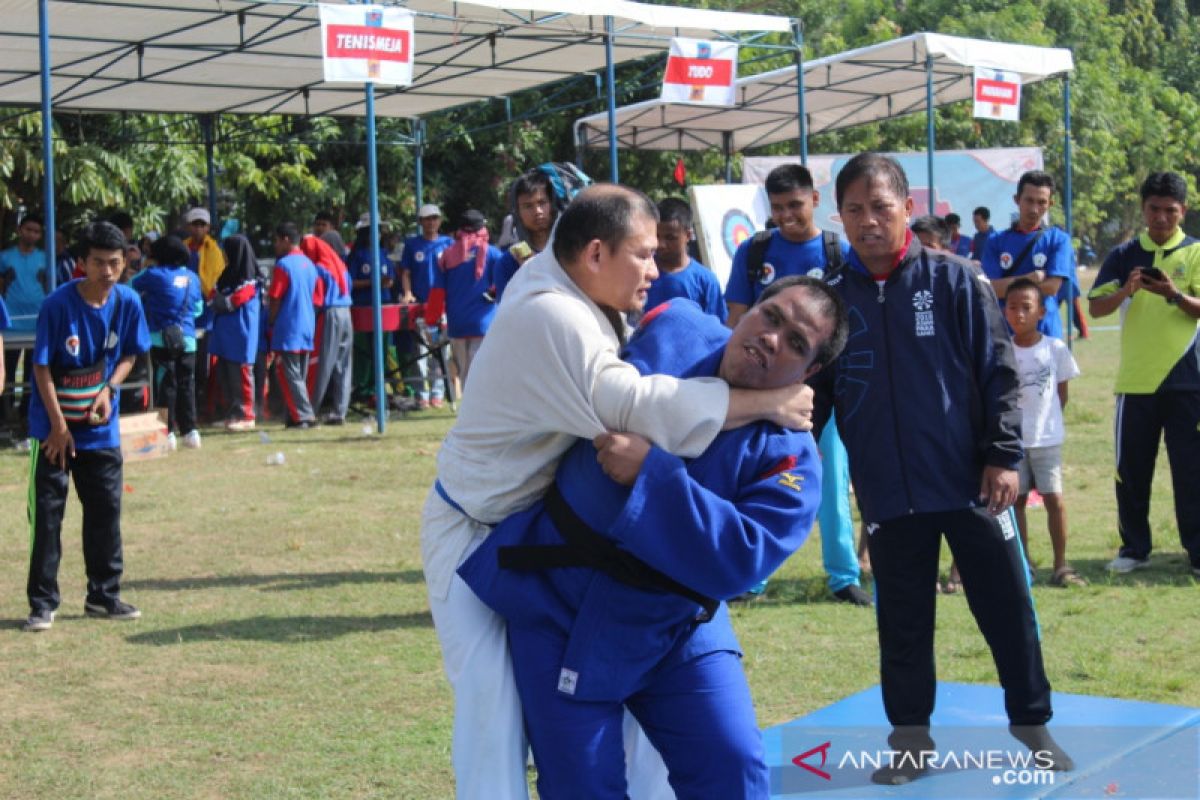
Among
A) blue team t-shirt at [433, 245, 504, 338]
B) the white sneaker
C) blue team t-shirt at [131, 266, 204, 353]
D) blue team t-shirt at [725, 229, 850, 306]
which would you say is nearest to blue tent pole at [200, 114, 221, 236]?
blue team t-shirt at [131, 266, 204, 353]

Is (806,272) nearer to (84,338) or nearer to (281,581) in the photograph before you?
(84,338)

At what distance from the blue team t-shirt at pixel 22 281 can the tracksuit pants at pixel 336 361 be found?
3.07 m

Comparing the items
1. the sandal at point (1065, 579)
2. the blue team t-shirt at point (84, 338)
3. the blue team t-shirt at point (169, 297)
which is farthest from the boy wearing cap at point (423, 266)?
the sandal at point (1065, 579)

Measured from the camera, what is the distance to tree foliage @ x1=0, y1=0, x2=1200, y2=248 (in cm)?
2091

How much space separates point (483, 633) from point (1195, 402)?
6167 mm

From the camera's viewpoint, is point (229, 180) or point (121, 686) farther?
point (229, 180)

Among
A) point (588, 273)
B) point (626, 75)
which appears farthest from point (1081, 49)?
point (588, 273)

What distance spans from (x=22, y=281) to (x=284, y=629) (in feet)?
32.9

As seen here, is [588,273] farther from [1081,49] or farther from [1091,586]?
[1081,49]

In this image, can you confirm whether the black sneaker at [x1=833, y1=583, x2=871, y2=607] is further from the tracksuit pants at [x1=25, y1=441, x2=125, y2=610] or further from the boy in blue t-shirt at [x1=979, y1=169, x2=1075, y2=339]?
the tracksuit pants at [x1=25, y1=441, x2=125, y2=610]

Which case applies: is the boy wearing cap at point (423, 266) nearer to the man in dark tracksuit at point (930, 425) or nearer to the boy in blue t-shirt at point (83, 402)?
the boy in blue t-shirt at point (83, 402)

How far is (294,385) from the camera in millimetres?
15469

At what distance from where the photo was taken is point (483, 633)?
332 centimetres

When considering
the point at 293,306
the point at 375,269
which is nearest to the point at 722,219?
the point at 375,269
